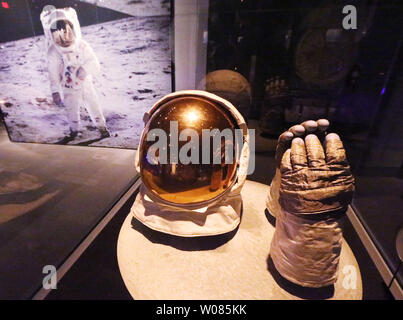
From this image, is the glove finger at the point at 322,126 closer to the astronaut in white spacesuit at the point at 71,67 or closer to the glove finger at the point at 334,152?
the glove finger at the point at 334,152

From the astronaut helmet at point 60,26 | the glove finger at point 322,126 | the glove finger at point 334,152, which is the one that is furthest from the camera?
the astronaut helmet at point 60,26

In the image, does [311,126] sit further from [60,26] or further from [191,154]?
[60,26]

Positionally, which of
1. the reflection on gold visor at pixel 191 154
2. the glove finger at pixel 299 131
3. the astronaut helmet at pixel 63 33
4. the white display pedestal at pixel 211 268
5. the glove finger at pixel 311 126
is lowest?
the white display pedestal at pixel 211 268

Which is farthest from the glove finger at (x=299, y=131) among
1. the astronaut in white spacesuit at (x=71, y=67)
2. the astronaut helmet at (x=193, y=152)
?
the astronaut in white spacesuit at (x=71, y=67)

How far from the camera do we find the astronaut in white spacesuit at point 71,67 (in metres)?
1.97

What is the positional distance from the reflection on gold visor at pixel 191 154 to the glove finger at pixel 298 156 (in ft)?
1.09

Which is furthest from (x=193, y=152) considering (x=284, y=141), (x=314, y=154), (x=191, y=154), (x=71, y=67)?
(x=71, y=67)

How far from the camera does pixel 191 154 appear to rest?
1.15 meters

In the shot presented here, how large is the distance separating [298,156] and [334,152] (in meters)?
0.13

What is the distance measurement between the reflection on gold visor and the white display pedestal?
0.75ft

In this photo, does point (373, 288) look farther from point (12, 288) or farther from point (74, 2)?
point (74, 2)

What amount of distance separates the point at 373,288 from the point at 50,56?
2884 mm

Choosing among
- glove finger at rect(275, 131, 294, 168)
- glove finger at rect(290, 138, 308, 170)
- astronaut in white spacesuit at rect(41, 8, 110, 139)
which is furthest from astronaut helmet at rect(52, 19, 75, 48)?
glove finger at rect(290, 138, 308, 170)
